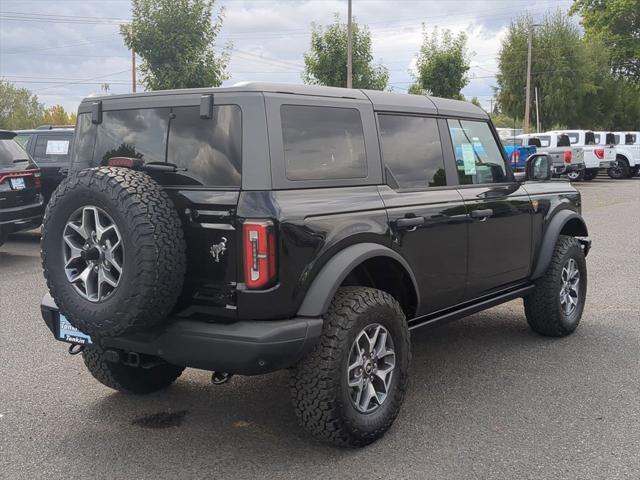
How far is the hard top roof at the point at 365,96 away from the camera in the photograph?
3.54 meters

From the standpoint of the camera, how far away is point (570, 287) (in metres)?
5.80

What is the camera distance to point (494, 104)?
45.5m

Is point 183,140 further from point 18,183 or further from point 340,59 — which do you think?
point 340,59

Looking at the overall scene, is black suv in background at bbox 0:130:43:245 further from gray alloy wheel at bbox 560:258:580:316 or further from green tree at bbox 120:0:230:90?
green tree at bbox 120:0:230:90

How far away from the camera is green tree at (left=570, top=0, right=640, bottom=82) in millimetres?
51188

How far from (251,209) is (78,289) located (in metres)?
0.97

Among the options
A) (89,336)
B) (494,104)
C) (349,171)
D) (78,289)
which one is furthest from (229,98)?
(494,104)

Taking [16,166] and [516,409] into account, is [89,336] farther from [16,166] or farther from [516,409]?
[16,166]

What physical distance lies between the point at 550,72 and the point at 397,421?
4093cm

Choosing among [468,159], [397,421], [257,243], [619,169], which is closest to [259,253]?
[257,243]

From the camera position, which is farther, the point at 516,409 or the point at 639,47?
the point at 639,47

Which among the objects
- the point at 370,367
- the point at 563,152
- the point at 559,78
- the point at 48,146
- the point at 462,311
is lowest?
Result: the point at 370,367

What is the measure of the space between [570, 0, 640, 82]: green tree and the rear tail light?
172 ft

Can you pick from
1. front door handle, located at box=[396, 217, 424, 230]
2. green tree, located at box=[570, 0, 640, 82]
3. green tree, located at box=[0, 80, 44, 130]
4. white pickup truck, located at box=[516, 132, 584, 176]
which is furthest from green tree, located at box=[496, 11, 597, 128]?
green tree, located at box=[0, 80, 44, 130]
